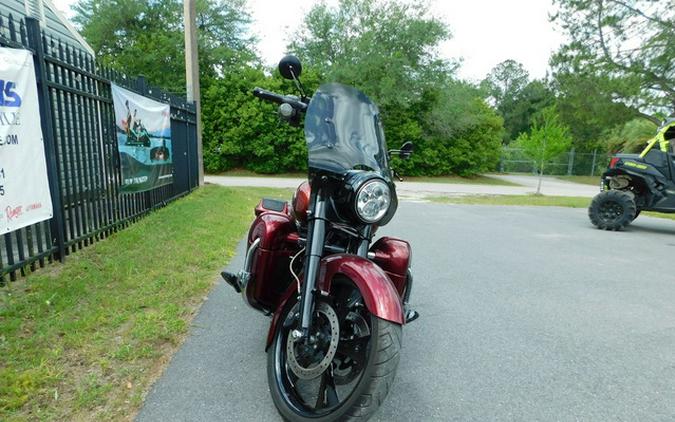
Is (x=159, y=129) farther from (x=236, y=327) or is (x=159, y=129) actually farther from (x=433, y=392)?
(x=433, y=392)

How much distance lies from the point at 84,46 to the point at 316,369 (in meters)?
13.4

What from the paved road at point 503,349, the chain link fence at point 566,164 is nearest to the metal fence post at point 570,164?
the chain link fence at point 566,164

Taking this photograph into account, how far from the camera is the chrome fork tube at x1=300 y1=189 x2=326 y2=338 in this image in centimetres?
196

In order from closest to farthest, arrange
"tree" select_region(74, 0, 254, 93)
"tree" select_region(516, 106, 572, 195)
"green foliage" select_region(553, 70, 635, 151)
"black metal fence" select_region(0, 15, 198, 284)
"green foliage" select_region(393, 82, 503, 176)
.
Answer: "black metal fence" select_region(0, 15, 198, 284), "tree" select_region(516, 106, 572, 195), "green foliage" select_region(553, 70, 635, 151), "green foliage" select_region(393, 82, 503, 176), "tree" select_region(74, 0, 254, 93)

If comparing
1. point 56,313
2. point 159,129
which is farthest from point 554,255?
point 159,129

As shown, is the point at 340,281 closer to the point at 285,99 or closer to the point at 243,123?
the point at 285,99

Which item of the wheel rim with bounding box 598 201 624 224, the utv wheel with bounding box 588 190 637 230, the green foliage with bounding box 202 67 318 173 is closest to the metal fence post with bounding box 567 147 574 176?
the green foliage with bounding box 202 67 318 173

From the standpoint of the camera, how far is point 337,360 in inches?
83.2

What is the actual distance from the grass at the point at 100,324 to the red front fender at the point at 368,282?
1.24m

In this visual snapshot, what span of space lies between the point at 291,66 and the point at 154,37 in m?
26.8

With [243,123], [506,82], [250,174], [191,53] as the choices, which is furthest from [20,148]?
[506,82]

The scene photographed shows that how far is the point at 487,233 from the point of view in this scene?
7520 mm

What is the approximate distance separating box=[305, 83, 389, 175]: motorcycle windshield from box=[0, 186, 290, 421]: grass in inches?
65.7

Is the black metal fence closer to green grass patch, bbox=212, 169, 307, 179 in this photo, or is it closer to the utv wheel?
the utv wheel
